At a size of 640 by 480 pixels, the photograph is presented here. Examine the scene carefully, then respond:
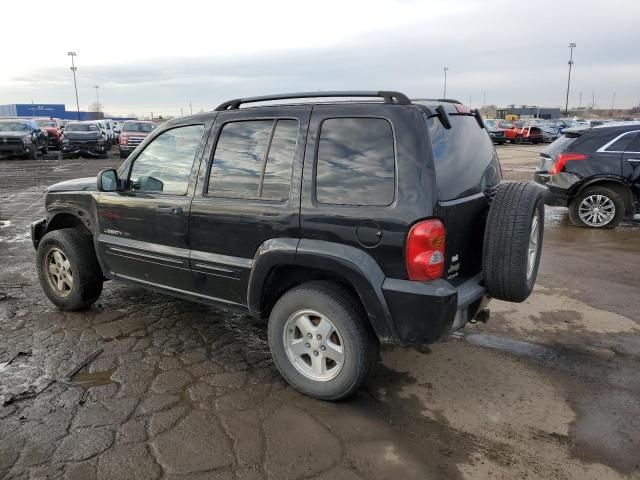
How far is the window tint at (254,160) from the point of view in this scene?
3387mm

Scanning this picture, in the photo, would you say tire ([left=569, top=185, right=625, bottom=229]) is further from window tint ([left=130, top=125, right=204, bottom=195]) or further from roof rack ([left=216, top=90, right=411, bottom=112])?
window tint ([left=130, top=125, right=204, bottom=195])

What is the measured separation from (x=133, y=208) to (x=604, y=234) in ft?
23.5

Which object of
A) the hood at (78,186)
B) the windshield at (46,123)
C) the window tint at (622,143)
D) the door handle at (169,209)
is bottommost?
the door handle at (169,209)

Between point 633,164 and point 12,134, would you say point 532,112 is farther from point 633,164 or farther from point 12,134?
point 633,164

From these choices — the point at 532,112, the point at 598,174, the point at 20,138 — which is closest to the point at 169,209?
the point at 598,174

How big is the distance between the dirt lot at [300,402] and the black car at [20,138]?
19459 mm

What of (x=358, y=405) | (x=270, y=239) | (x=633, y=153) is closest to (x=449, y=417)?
(x=358, y=405)

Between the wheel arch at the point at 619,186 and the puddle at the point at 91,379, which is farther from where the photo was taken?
the wheel arch at the point at 619,186

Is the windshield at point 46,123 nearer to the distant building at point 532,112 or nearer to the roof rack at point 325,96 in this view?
the roof rack at point 325,96

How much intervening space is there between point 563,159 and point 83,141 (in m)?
21.3

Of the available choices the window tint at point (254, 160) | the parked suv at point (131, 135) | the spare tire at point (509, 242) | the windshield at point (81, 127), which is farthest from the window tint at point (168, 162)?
the windshield at point (81, 127)

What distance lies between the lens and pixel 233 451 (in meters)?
2.84

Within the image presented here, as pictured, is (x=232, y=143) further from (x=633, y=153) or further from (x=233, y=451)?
(x=633, y=153)

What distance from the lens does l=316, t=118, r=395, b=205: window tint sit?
3.00 meters
